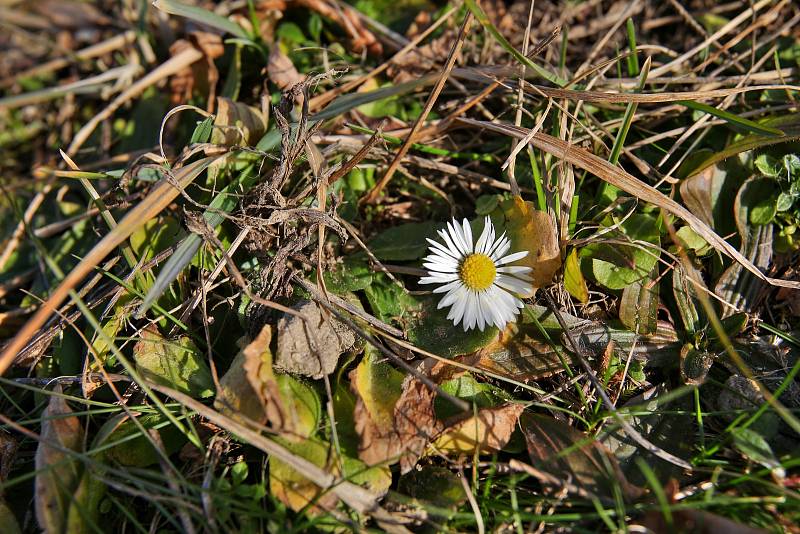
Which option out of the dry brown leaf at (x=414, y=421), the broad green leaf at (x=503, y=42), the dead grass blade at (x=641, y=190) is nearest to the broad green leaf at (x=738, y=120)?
the dead grass blade at (x=641, y=190)

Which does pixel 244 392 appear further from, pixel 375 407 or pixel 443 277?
pixel 443 277

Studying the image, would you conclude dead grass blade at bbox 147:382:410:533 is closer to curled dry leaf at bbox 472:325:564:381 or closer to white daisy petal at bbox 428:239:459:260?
curled dry leaf at bbox 472:325:564:381

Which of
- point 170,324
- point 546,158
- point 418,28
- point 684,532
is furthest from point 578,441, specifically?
point 418,28

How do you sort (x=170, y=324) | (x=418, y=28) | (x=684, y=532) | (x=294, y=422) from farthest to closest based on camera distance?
(x=418, y=28), (x=170, y=324), (x=294, y=422), (x=684, y=532)

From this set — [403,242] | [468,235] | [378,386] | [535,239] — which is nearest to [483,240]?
[468,235]

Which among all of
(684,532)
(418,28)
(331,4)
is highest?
(331,4)

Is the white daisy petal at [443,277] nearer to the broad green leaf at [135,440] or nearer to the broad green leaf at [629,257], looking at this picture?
the broad green leaf at [629,257]

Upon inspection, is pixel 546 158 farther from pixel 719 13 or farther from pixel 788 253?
pixel 719 13

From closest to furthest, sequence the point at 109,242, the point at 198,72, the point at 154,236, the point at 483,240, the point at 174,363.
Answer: the point at 109,242 < the point at 174,363 < the point at 483,240 < the point at 154,236 < the point at 198,72
